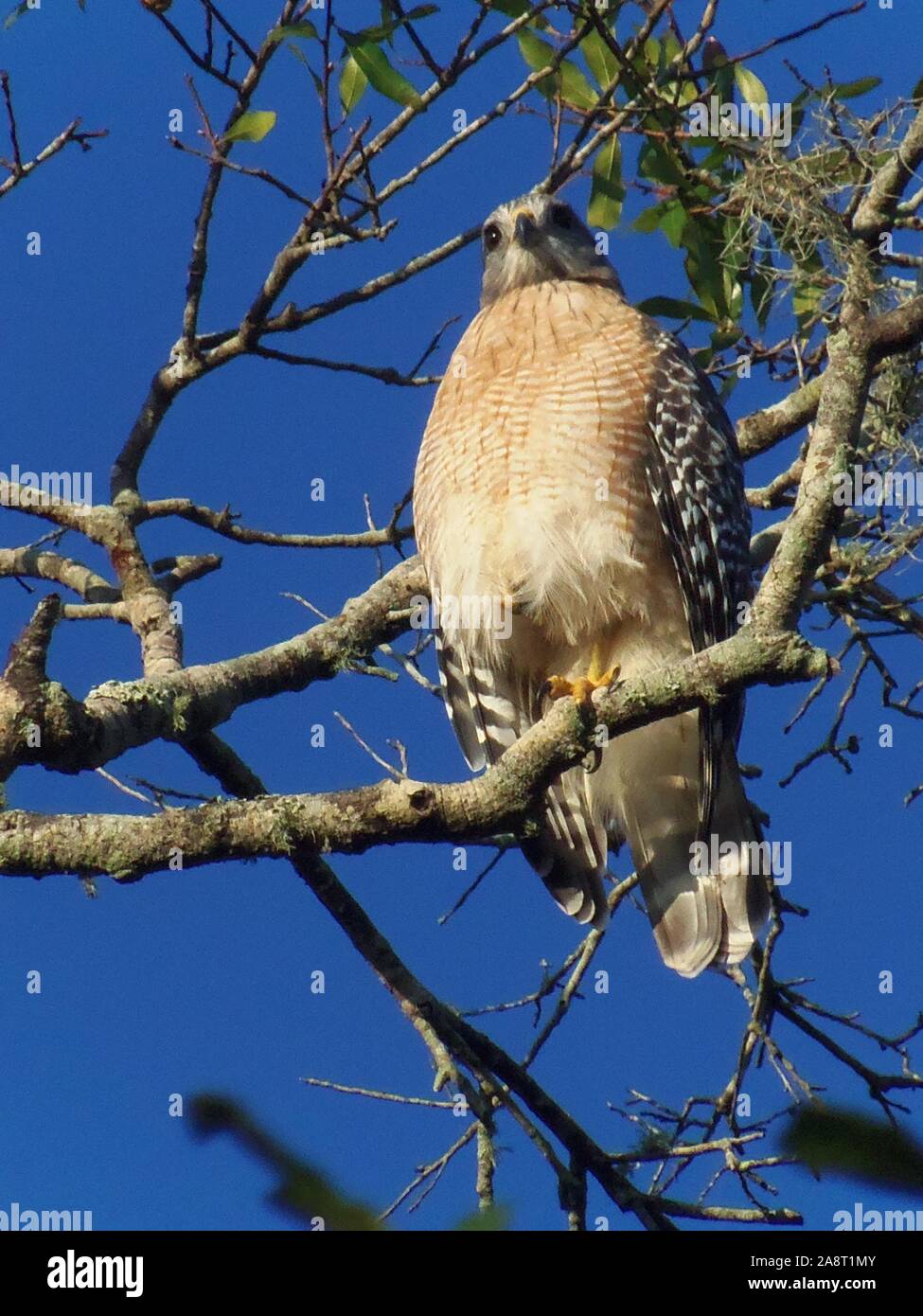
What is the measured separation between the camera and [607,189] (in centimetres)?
534

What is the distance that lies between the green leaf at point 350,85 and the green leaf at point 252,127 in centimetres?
32

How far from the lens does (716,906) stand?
5.60 metres

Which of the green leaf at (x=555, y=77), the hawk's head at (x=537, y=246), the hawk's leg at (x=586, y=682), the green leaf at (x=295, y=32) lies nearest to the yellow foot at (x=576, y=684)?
the hawk's leg at (x=586, y=682)

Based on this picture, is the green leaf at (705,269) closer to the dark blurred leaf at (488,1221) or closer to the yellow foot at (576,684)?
the yellow foot at (576,684)

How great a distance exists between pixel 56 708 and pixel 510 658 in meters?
2.89

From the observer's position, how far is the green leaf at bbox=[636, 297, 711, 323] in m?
5.68

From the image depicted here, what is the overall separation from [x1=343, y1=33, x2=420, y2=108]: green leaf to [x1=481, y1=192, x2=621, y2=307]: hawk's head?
1.84 meters

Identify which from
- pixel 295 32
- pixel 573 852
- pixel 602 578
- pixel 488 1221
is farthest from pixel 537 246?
pixel 488 1221

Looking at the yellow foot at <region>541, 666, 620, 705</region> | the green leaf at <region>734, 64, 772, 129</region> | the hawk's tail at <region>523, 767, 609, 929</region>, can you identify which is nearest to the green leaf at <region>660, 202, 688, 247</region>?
the green leaf at <region>734, 64, 772, 129</region>

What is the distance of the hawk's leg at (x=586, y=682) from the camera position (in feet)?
17.0

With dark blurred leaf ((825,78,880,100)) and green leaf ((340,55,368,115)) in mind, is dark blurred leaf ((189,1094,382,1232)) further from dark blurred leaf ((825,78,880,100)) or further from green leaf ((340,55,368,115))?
dark blurred leaf ((825,78,880,100))

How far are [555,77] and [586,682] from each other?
7.23ft
